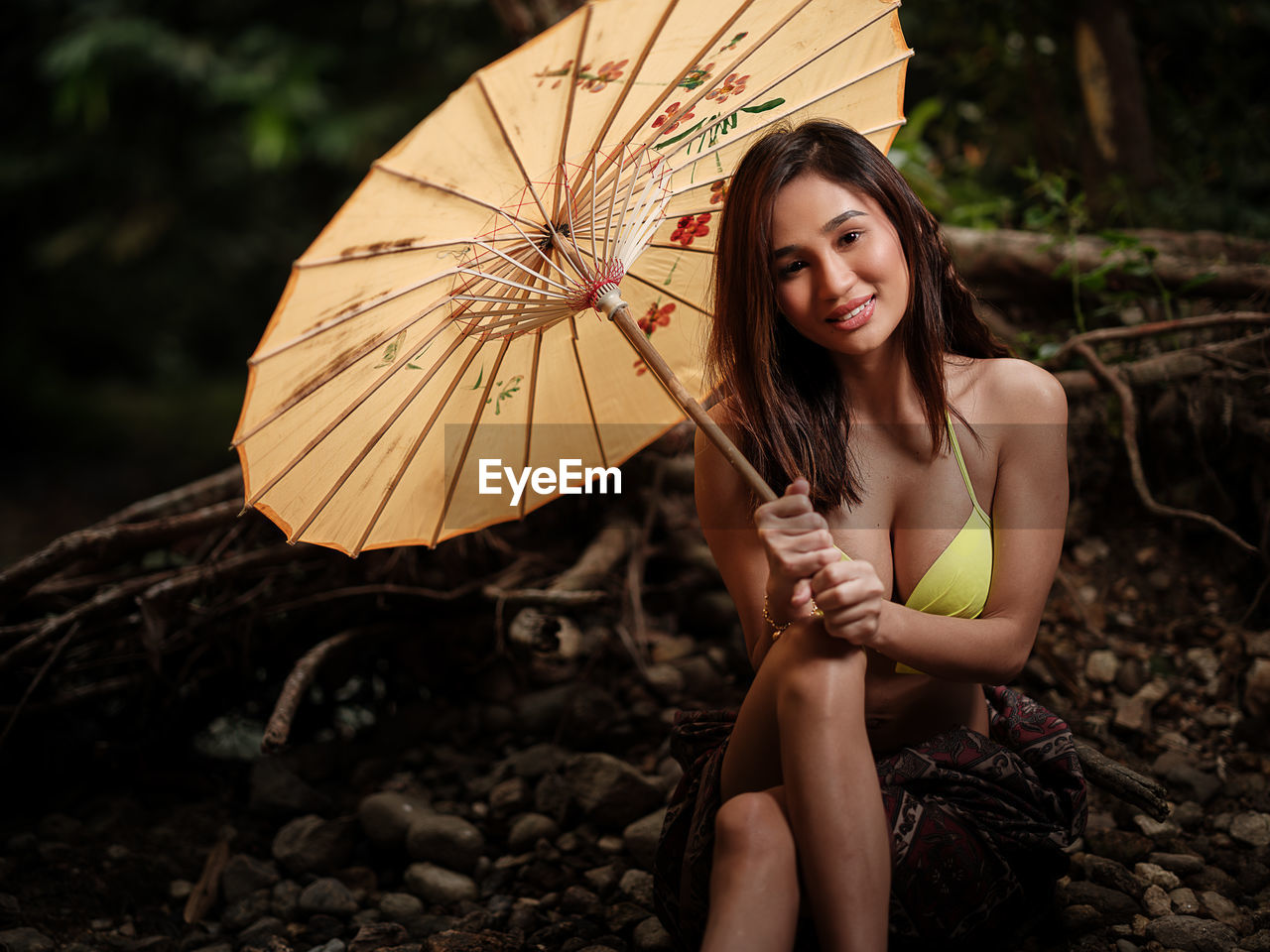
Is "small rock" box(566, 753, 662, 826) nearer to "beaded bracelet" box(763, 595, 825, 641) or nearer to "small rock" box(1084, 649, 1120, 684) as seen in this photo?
"beaded bracelet" box(763, 595, 825, 641)

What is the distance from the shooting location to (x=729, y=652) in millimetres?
2785

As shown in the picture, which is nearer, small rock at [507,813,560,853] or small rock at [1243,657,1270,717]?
small rock at [1243,657,1270,717]

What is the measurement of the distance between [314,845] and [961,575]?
1.64 m

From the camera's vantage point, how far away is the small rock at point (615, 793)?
2.22 meters

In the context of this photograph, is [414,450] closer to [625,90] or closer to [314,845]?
[625,90]

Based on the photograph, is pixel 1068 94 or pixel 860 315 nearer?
pixel 860 315

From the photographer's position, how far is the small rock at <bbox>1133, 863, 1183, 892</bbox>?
180 centimetres

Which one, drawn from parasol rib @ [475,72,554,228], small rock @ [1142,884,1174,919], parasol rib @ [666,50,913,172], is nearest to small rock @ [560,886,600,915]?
small rock @ [1142,884,1174,919]

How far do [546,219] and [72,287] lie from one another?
29.9ft

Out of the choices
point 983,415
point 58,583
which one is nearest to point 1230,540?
point 983,415

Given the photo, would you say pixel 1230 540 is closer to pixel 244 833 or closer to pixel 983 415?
pixel 983 415

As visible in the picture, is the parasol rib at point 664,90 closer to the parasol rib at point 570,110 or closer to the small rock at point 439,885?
the parasol rib at point 570,110

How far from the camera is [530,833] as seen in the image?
2240 millimetres

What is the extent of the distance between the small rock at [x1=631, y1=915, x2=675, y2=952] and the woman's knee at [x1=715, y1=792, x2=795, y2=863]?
0.54 metres
